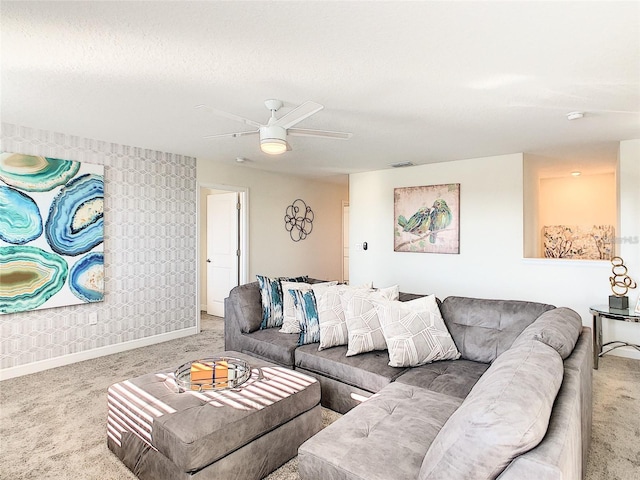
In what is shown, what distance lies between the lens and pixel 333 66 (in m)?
2.29

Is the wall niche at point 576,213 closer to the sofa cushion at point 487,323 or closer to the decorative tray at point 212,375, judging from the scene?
the sofa cushion at point 487,323

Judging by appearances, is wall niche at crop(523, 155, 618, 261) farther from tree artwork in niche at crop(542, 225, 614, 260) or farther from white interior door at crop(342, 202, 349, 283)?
white interior door at crop(342, 202, 349, 283)

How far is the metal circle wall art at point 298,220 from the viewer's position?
6.32m

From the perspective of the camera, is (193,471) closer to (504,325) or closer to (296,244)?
(504,325)

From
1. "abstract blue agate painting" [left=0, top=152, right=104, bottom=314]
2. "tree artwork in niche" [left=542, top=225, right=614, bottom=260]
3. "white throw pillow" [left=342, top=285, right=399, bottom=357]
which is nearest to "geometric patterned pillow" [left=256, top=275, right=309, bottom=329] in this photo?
"white throw pillow" [left=342, top=285, right=399, bottom=357]

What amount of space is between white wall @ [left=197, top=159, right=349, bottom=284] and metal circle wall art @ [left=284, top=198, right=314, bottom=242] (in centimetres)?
8

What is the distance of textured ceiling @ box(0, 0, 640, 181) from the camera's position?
1.77 metres

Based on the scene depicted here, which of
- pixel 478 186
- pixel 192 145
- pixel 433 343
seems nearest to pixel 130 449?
pixel 433 343

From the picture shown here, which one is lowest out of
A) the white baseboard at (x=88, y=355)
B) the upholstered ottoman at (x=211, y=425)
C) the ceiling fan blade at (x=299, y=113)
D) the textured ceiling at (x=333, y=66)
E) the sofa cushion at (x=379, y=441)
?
the white baseboard at (x=88, y=355)

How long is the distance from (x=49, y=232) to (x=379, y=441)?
3651 mm

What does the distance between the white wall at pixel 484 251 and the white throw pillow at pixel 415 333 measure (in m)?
2.54

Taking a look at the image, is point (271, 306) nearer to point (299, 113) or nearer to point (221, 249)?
point (299, 113)

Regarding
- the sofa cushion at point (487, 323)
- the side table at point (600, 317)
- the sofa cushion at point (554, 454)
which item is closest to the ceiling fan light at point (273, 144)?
the sofa cushion at point (487, 323)

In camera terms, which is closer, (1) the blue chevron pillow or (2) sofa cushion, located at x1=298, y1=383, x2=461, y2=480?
(2) sofa cushion, located at x1=298, y1=383, x2=461, y2=480
